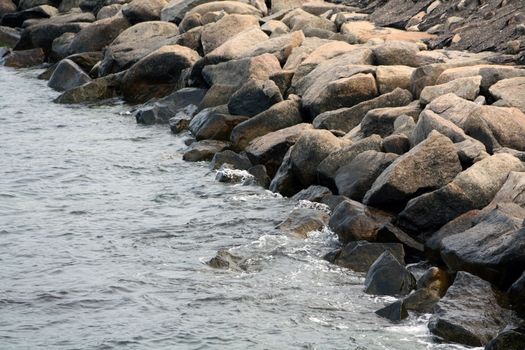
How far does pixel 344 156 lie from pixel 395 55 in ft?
14.0

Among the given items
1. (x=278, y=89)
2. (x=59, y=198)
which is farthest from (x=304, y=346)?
(x=278, y=89)

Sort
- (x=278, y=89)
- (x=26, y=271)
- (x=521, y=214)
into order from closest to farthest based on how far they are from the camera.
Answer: (x=521, y=214) → (x=26, y=271) → (x=278, y=89)

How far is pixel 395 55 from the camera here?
18109 millimetres

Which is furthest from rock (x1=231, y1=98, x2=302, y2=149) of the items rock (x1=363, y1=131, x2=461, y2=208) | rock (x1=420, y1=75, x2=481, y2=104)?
rock (x1=363, y1=131, x2=461, y2=208)

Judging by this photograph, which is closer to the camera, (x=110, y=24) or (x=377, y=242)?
(x=377, y=242)

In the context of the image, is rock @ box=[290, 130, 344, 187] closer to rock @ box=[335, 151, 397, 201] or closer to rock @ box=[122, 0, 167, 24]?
rock @ box=[335, 151, 397, 201]

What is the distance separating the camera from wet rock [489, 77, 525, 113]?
14680mm

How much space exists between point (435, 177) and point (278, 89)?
6581mm

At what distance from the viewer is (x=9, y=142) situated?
20.0m

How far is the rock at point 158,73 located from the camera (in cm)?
2323

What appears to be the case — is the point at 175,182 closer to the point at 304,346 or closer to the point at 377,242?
the point at 377,242

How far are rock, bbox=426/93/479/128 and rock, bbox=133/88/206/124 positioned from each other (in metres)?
7.76

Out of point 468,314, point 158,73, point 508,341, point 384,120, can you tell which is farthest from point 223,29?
point 508,341

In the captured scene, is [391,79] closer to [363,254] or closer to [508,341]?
[363,254]
